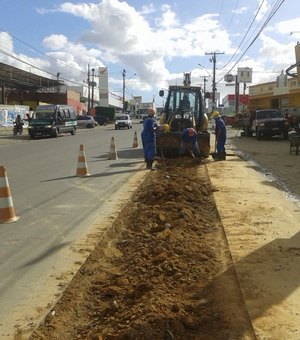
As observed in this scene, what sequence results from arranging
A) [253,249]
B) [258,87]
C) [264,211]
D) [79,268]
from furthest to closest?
[258,87] → [264,211] → [253,249] → [79,268]

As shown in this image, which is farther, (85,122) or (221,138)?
(85,122)

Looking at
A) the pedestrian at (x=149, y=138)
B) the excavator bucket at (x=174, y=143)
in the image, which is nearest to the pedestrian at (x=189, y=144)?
the excavator bucket at (x=174, y=143)

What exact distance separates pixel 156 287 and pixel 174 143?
1316cm

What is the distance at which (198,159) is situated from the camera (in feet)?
55.3

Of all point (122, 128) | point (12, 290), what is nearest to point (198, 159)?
point (12, 290)

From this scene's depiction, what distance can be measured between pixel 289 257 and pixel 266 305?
1598mm

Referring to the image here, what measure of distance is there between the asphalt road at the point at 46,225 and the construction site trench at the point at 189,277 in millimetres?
288

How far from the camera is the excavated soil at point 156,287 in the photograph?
13.1 ft

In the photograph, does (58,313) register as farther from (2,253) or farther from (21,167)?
(21,167)

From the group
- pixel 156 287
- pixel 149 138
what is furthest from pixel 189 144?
pixel 156 287

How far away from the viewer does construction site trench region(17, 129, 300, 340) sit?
4023 mm

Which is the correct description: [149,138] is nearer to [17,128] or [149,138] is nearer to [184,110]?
[184,110]

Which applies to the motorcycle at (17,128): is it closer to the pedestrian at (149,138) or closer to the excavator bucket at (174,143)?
the excavator bucket at (174,143)

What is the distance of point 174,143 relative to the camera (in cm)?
1783
